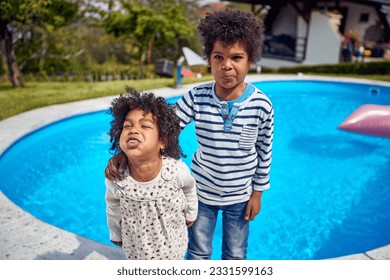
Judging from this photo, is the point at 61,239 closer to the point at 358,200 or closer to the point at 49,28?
the point at 358,200

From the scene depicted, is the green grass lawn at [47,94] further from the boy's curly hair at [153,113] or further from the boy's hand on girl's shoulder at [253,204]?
the boy's hand on girl's shoulder at [253,204]

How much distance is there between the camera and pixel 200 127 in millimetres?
2203

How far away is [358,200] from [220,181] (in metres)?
3.99

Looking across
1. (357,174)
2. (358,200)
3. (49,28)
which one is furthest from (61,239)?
(49,28)

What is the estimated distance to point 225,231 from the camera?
2.46m

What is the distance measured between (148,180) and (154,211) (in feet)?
0.56

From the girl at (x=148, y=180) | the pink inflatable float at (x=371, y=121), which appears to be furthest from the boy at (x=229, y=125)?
the pink inflatable float at (x=371, y=121)

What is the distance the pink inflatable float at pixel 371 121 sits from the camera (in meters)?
4.07

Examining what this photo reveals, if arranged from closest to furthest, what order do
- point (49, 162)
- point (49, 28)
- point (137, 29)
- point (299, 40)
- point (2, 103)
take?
1. point (49, 162)
2. point (2, 103)
3. point (49, 28)
4. point (137, 29)
5. point (299, 40)

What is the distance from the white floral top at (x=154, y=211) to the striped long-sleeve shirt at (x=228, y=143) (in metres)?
0.22

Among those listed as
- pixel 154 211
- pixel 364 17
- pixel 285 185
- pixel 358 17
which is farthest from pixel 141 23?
pixel 154 211

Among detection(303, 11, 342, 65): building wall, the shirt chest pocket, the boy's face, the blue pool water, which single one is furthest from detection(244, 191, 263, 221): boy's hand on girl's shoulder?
detection(303, 11, 342, 65): building wall

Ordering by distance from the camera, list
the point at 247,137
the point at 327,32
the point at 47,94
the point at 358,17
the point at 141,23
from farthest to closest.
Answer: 1. the point at 358,17
2. the point at 327,32
3. the point at 141,23
4. the point at 47,94
5. the point at 247,137

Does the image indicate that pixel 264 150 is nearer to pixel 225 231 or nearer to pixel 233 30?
pixel 225 231
